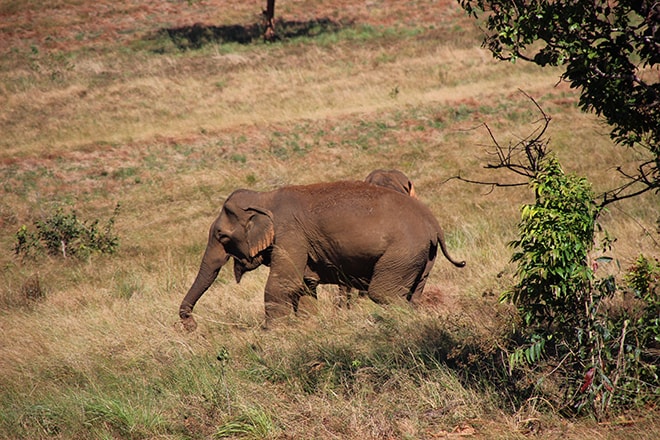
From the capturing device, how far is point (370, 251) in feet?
32.0

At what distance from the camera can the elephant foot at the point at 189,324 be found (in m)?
10.1

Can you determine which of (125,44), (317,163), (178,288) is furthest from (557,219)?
(125,44)

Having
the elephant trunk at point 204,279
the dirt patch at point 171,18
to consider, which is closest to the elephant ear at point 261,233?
the elephant trunk at point 204,279

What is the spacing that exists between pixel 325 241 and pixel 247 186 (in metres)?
12.4

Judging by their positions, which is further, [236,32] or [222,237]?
[236,32]

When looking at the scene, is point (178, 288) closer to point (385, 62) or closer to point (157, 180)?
point (157, 180)

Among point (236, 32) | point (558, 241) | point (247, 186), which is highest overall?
point (558, 241)

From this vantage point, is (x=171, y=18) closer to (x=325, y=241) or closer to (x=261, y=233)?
(x=261, y=233)

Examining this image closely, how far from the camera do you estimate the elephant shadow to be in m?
41.4

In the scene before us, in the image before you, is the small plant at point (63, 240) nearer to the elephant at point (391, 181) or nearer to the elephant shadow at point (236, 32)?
the elephant at point (391, 181)

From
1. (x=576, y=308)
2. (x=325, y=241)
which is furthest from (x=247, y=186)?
(x=576, y=308)

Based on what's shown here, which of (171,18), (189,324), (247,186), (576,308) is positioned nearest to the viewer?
(576,308)

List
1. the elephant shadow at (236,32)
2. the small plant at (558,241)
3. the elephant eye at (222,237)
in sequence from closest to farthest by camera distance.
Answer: the small plant at (558,241)
the elephant eye at (222,237)
the elephant shadow at (236,32)

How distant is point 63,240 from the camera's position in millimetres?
17812
